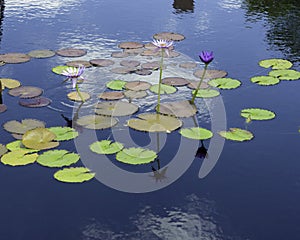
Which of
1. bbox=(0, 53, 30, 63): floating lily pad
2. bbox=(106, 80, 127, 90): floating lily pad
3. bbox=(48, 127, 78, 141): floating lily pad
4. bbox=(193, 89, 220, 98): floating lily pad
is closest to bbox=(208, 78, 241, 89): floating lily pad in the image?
bbox=(193, 89, 220, 98): floating lily pad

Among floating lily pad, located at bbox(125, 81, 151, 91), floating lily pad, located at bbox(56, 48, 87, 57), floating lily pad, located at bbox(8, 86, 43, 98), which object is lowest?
floating lily pad, located at bbox(8, 86, 43, 98)

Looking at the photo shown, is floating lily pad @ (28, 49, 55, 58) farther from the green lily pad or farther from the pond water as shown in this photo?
the green lily pad

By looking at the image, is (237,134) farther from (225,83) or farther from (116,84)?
(116,84)

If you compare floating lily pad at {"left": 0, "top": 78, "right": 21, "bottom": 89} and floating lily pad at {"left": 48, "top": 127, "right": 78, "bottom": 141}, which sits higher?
floating lily pad at {"left": 0, "top": 78, "right": 21, "bottom": 89}

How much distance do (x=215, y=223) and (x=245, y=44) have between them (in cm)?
253

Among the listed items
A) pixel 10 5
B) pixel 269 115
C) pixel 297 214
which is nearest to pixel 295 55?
pixel 269 115

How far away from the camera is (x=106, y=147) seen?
2.88 metres

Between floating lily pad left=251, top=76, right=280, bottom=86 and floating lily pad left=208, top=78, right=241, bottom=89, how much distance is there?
0.14m

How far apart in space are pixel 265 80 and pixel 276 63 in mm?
350

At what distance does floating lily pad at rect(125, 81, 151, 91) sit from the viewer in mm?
3590

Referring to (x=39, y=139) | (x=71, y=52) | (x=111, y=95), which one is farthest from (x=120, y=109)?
(x=71, y=52)

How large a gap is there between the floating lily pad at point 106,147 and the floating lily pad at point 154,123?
231 mm

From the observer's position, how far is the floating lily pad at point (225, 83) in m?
3.68

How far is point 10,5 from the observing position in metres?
5.63
